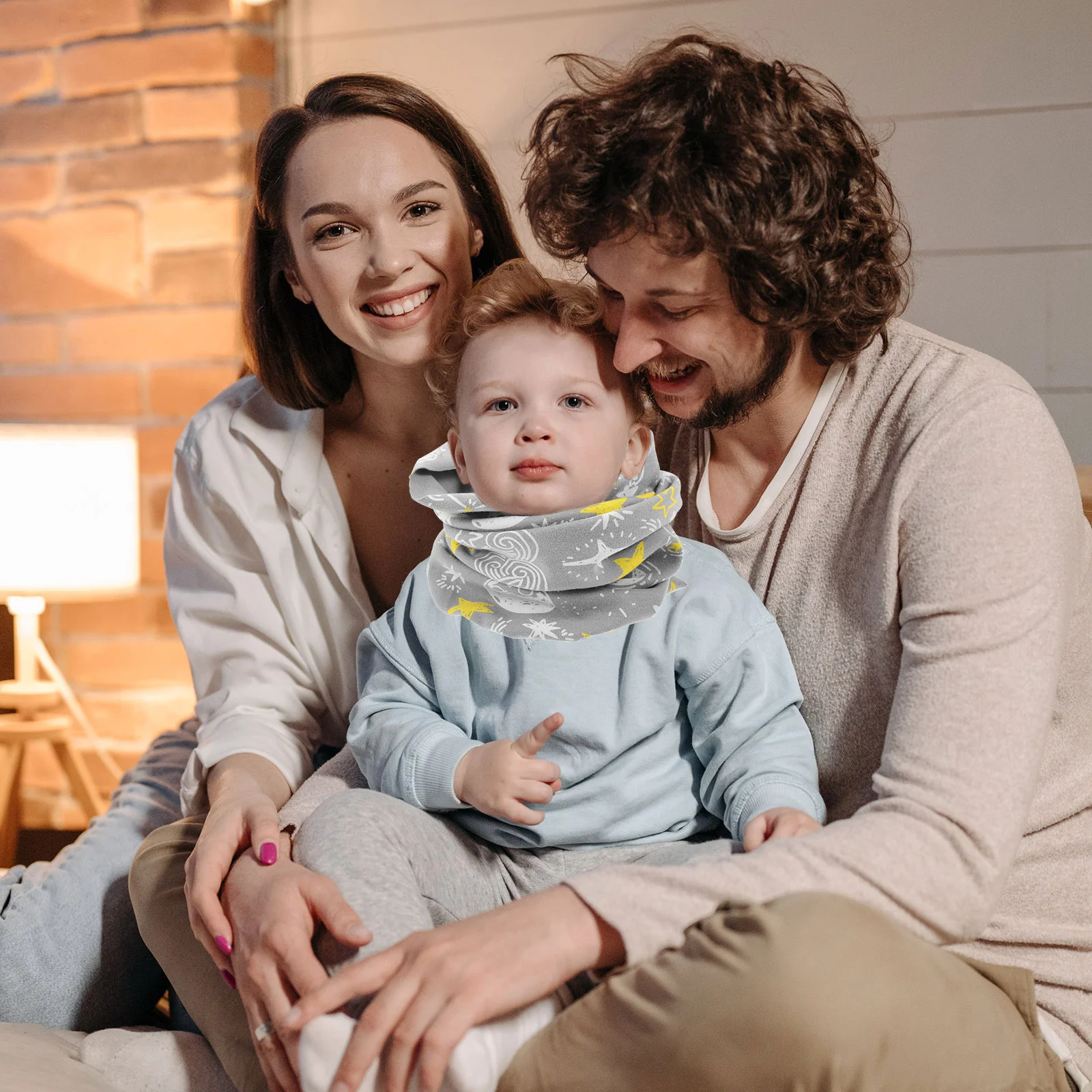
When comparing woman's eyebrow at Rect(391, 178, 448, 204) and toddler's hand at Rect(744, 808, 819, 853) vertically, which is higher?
woman's eyebrow at Rect(391, 178, 448, 204)

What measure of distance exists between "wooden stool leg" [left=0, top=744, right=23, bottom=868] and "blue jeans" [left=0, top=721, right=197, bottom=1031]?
2.16ft

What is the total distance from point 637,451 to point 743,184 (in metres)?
0.34

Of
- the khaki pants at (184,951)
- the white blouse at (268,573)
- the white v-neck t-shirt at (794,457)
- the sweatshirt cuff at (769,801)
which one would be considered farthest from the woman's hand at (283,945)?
the white v-neck t-shirt at (794,457)

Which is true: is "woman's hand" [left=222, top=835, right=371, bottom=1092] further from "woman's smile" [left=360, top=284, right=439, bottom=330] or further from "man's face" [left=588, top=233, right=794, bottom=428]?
"woman's smile" [left=360, top=284, right=439, bottom=330]

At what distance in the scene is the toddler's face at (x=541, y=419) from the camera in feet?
3.91

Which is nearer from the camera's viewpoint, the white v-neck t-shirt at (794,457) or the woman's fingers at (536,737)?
the woman's fingers at (536,737)

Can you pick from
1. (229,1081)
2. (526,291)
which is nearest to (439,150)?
(526,291)

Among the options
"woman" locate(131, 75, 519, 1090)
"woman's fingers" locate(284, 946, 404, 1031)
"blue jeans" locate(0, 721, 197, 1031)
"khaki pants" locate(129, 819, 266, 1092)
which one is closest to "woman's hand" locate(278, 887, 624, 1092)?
"woman's fingers" locate(284, 946, 404, 1031)

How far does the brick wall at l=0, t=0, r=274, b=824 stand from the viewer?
7.80ft

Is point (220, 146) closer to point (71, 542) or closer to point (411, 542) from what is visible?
point (71, 542)

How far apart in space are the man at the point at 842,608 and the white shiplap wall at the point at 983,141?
0.88 metres

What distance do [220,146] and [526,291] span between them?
55.3 inches

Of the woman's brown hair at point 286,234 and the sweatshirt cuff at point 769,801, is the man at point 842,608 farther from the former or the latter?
the woman's brown hair at point 286,234

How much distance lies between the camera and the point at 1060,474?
1.08 m
